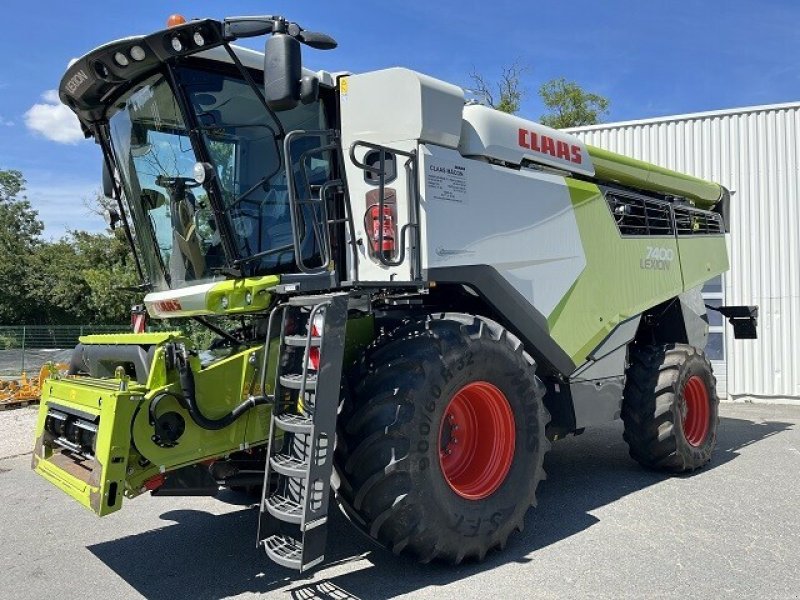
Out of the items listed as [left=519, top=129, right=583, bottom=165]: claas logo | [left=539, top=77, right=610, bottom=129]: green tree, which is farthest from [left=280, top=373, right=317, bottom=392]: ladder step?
[left=539, top=77, right=610, bottom=129]: green tree

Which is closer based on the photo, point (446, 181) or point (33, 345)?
point (446, 181)

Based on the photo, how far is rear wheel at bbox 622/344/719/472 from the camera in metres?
5.79

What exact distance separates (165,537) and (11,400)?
7830mm

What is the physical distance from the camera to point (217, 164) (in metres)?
4.12

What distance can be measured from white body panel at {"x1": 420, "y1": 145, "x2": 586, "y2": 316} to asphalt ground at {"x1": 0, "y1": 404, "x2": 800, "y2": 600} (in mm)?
1618

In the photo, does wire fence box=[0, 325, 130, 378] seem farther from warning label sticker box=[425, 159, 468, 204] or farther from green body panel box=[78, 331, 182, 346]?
warning label sticker box=[425, 159, 468, 204]

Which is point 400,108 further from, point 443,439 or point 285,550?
point 285,550

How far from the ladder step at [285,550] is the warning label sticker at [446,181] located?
6.89ft

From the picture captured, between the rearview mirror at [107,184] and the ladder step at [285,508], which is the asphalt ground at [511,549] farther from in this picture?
the rearview mirror at [107,184]

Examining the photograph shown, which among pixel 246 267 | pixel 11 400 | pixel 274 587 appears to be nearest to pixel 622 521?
pixel 274 587

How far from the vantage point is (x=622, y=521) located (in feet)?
15.7

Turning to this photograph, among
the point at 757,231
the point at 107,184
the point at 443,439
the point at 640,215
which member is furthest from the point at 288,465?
the point at 757,231

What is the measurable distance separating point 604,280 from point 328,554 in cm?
303

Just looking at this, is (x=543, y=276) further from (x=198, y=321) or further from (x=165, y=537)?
(x=165, y=537)
